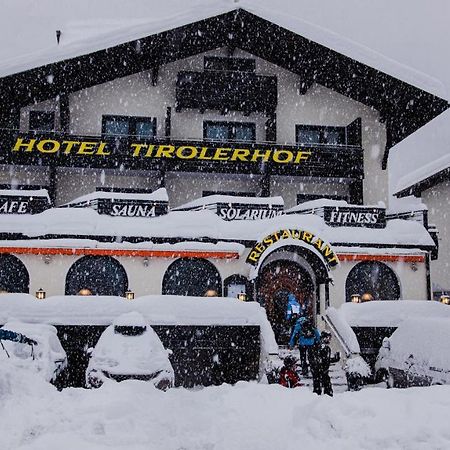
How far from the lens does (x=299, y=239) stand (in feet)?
55.5

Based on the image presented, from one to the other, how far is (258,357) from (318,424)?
27.6ft

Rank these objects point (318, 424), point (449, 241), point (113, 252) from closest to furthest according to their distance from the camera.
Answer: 1. point (318, 424)
2. point (113, 252)
3. point (449, 241)

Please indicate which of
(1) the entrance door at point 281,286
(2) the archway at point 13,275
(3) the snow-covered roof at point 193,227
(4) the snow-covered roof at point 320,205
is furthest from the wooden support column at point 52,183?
(4) the snow-covered roof at point 320,205

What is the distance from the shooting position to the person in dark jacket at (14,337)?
9.97 meters

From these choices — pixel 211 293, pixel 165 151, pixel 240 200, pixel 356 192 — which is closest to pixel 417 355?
pixel 211 293

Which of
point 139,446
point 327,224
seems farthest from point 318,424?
point 327,224

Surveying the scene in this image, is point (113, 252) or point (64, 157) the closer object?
point (113, 252)

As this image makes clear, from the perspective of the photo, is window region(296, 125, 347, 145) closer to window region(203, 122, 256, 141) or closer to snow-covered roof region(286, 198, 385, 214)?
window region(203, 122, 256, 141)

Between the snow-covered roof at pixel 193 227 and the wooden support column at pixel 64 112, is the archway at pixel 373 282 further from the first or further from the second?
the wooden support column at pixel 64 112

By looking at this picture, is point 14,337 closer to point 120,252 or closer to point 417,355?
point 120,252

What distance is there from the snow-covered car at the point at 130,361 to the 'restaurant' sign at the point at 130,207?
647 cm

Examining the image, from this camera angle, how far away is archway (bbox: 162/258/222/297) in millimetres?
17359

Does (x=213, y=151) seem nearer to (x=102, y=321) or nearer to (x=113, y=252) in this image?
(x=113, y=252)

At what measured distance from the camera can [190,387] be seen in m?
14.4
